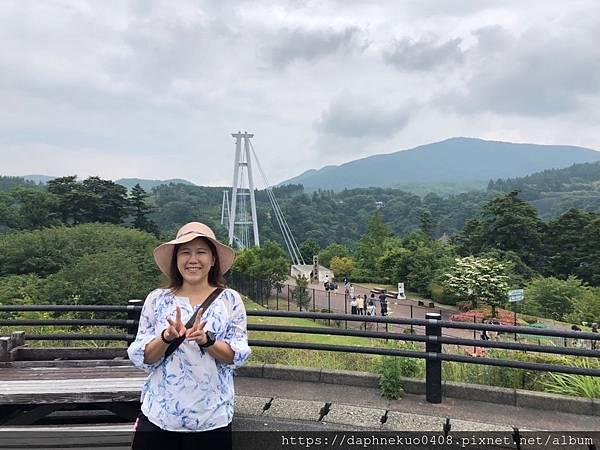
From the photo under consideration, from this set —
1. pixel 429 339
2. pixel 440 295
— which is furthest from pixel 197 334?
pixel 440 295

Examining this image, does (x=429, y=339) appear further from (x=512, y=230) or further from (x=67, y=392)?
(x=512, y=230)

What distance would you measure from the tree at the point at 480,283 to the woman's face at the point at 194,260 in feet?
101

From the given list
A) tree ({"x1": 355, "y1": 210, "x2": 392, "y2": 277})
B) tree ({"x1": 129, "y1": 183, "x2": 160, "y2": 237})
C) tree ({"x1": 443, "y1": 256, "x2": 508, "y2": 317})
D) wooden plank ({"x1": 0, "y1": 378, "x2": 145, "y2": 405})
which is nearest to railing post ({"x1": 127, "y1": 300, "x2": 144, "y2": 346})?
wooden plank ({"x1": 0, "y1": 378, "x2": 145, "y2": 405})

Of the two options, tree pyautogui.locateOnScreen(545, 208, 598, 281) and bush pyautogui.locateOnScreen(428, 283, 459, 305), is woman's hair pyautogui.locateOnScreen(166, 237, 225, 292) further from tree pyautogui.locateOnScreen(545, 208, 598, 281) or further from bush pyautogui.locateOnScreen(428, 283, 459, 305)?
tree pyautogui.locateOnScreen(545, 208, 598, 281)

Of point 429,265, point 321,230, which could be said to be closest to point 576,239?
point 429,265

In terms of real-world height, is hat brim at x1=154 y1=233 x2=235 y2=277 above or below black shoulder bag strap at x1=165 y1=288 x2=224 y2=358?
above

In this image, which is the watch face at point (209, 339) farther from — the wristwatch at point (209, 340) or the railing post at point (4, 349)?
the railing post at point (4, 349)

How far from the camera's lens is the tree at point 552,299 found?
1156 inches

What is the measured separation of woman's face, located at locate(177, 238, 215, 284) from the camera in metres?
2.30

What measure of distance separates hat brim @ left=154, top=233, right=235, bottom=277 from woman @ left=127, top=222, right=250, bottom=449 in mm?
34

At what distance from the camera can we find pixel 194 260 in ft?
7.57

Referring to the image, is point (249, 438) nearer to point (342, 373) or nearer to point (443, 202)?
point (342, 373)

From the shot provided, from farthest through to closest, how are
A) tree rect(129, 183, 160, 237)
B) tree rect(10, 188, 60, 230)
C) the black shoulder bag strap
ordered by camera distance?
tree rect(129, 183, 160, 237), tree rect(10, 188, 60, 230), the black shoulder bag strap

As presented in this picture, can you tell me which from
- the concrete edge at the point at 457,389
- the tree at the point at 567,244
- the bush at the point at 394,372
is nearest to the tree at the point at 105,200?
the tree at the point at 567,244
